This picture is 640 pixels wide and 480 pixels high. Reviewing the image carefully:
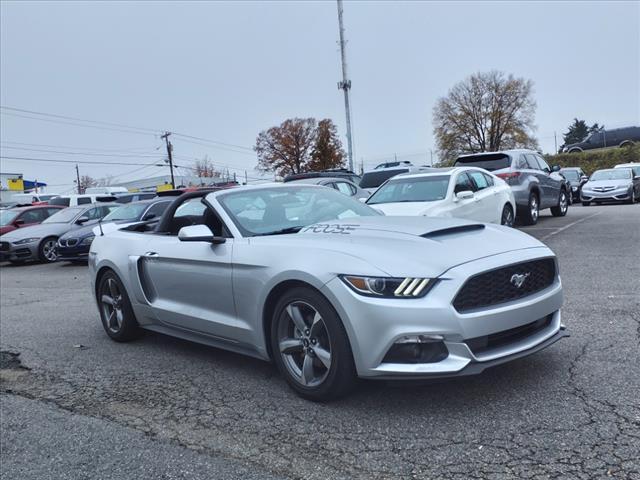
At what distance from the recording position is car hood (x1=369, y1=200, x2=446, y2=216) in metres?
9.02

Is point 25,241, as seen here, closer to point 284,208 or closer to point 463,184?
point 463,184

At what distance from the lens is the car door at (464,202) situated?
9508 mm

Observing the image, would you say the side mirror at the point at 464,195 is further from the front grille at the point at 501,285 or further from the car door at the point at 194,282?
the front grille at the point at 501,285

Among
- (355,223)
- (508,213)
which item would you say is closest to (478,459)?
(355,223)

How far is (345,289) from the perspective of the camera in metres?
3.35

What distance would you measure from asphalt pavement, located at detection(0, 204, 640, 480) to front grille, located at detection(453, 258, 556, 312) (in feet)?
1.83

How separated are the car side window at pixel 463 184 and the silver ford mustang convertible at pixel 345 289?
5.22 meters

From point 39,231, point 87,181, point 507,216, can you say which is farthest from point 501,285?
point 87,181

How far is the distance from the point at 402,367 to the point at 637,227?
412 inches

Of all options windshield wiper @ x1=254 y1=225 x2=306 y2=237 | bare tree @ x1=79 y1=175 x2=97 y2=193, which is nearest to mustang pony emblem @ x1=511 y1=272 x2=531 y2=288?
windshield wiper @ x1=254 y1=225 x2=306 y2=237

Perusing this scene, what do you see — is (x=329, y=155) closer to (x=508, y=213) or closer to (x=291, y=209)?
(x=508, y=213)

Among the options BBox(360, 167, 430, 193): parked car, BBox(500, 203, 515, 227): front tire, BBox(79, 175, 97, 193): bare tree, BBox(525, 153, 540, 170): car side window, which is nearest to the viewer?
→ BBox(500, 203, 515, 227): front tire

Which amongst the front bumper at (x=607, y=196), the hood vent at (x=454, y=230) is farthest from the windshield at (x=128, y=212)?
the front bumper at (x=607, y=196)

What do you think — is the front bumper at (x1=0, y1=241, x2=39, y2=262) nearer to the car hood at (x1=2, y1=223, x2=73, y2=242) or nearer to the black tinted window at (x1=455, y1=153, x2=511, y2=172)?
the car hood at (x1=2, y1=223, x2=73, y2=242)
